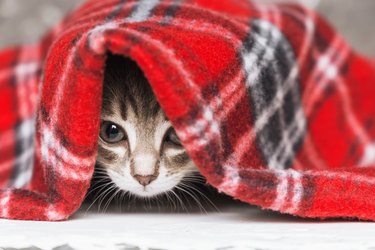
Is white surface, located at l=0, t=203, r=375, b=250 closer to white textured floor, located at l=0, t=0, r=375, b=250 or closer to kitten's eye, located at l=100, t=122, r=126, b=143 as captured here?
white textured floor, located at l=0, t=0, r=375, b=250

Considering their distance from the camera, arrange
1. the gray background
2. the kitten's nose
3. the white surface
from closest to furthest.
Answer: the white surface < the kitten's nose < the gray background

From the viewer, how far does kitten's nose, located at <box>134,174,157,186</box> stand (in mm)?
927

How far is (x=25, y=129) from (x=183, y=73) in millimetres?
585

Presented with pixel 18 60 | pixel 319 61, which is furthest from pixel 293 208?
pixel 18 60

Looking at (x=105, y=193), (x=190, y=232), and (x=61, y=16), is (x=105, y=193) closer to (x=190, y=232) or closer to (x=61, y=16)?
(x=190, y=232)

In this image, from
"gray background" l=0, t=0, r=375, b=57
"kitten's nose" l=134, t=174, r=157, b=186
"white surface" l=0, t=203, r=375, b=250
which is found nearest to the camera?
"white surface" l=0, t=203, r=375, b=250

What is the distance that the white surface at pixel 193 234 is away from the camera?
73 cm

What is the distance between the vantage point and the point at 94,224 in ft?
2.71

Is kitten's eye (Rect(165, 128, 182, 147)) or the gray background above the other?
the gray background

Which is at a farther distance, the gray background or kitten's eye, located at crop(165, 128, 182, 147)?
the gray background

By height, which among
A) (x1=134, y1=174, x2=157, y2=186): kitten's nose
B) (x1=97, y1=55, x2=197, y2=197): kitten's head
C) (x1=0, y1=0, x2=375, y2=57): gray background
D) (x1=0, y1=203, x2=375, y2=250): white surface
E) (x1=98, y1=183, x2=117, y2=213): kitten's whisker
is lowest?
(x1=0, y1=203, x2=375, y2=250): white surface

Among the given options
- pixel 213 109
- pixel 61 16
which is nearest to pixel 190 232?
pixel 213 109

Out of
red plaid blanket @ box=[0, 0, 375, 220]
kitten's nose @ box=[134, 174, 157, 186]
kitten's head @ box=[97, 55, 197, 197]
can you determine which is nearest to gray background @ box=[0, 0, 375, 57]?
red plaid blanket @ box=[0, 0, 375, 220]

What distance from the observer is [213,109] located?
84 centimetres
